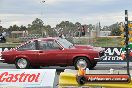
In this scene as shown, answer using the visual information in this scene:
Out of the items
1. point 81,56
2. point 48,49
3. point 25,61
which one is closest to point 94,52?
point 81,56

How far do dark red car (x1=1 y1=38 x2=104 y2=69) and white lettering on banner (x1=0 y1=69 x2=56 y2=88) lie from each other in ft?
27.6

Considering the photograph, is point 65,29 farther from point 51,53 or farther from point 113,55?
point 51,53

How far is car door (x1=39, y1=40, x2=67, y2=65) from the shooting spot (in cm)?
1841

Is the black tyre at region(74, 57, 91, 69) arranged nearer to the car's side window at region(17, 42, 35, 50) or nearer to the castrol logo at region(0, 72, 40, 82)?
the car's side window at region(17, 42, 35, 50)

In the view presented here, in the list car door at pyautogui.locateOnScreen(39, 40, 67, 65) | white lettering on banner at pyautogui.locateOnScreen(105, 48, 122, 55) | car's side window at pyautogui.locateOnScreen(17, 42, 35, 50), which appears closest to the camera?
car door at pyautogui.locateOnScreen(39, 40, 67, 65)

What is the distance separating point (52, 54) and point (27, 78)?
8.93 meters

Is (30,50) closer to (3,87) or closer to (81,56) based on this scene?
(81,56)

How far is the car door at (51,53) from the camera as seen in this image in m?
18.4

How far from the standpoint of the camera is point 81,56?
1823 cm

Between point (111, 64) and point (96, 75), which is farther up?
point (96, 75)

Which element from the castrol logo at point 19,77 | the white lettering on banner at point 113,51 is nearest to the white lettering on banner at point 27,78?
the castrol logo at point 19,77

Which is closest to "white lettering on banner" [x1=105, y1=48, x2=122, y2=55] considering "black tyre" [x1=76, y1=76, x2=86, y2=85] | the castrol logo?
the castrol logo

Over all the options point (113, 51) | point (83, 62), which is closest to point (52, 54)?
point (83, 62)

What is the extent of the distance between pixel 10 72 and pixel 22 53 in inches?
360
